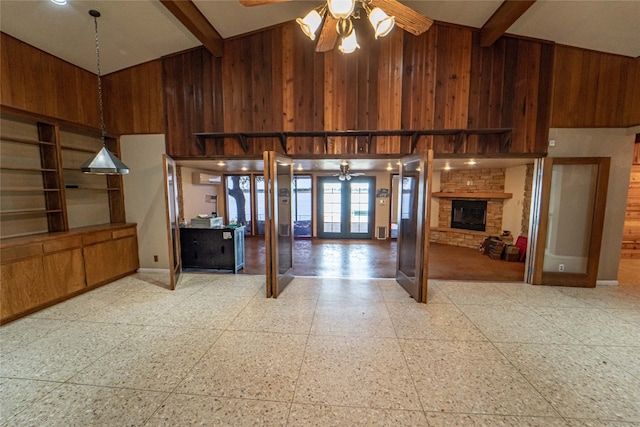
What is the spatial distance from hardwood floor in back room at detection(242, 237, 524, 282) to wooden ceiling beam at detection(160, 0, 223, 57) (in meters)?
3.74

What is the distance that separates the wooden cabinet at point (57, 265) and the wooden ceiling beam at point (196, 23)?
316cm

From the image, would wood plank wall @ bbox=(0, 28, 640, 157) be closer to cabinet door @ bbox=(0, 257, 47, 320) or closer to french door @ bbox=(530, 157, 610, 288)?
french door @ bbox=(530, 157, 610, 288)

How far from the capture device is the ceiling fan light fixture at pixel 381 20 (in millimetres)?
1981

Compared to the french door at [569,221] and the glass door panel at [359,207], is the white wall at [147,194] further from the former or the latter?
the french door at [569,221]

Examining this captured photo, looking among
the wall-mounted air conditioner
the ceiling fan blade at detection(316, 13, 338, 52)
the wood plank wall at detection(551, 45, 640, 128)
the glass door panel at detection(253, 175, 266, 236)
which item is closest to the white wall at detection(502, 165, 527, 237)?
the wood plank wall at detection(551, 45, 640, 128)

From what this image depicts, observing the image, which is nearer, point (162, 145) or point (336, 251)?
point (162, 145)

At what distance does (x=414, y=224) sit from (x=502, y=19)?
280 cm

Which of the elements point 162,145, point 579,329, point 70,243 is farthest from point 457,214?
point 70,243

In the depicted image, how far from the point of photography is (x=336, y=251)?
250 inches

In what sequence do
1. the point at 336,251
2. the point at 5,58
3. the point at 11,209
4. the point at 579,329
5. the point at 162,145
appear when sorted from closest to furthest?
the point at 579,329, the point at 5,58, the point at 11,209, the point at 162,145, the point at 336,251

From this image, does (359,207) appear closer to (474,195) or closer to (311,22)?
(474,195)

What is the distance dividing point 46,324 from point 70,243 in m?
1.08

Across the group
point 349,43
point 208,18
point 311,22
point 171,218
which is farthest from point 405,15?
point 171,218

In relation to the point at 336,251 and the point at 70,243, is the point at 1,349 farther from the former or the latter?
the point at 336,251
